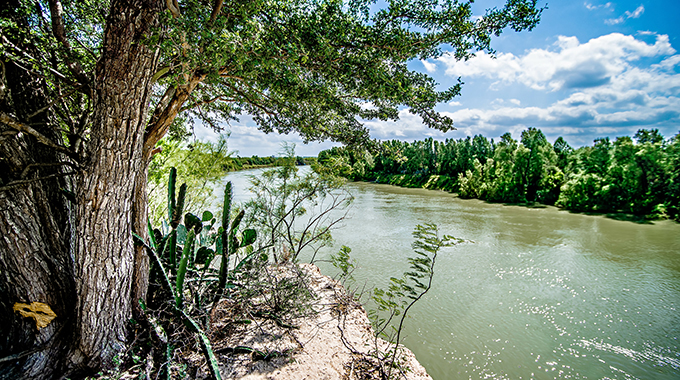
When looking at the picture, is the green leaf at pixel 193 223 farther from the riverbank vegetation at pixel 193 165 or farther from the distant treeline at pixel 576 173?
the distant treeline at pixel 576 173

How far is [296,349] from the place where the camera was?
2590 mm

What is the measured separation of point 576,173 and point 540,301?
1876 centimetres

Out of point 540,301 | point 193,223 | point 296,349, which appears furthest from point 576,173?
point 193,223

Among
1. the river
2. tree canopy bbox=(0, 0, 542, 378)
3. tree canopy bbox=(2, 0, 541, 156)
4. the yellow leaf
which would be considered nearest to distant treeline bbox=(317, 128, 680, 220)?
the river

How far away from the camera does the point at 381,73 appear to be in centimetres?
258

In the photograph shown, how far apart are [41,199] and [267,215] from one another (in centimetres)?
283

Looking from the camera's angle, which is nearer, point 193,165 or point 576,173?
point 193,165

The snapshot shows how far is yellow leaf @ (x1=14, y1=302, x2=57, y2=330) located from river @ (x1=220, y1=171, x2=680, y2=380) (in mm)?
2642

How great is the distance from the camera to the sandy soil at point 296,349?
7.49 feet

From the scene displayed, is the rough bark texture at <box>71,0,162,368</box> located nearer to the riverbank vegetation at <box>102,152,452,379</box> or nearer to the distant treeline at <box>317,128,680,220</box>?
the riverbank vegetation at <box>102,152,452,379</box>

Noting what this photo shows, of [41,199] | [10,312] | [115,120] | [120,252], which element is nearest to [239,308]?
[120,252]

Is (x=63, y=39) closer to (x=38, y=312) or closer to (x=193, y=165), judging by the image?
(x=38, y=312)

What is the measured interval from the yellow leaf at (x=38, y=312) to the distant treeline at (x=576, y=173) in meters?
9.77

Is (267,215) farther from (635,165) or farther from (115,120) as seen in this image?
(635,165)
